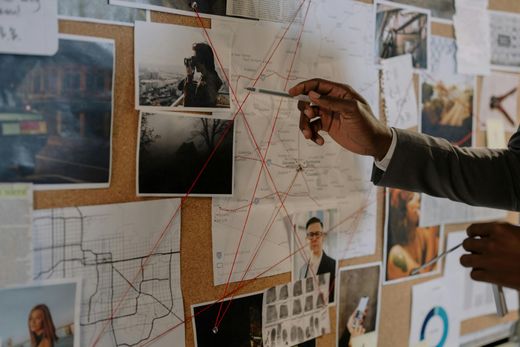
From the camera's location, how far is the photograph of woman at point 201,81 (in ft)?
2.05

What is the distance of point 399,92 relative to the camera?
0.86 m

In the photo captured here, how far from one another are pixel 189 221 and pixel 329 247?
0.28 m

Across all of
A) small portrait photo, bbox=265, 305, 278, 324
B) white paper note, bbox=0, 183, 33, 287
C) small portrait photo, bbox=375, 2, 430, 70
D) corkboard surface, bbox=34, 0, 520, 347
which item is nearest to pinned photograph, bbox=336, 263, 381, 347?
corkboard surface, bbox=34, 0, 520, 347

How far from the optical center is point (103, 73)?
1.87ft

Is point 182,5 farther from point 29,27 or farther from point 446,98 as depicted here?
point 446,98

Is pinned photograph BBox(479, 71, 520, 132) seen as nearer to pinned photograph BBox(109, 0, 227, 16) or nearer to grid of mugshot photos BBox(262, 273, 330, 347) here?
grid of mugshot photos BBox(262, 273, 330, 347)

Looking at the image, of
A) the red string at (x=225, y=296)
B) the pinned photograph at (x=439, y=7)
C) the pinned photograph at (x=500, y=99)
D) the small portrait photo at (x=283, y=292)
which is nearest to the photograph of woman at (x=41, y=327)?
the red string at (x=225, y=296)

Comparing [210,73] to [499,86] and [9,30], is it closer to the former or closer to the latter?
[9,30]

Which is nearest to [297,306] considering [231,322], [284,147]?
[231,322]

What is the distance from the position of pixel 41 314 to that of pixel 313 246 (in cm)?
43

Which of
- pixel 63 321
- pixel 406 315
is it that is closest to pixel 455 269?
pixel 406 315

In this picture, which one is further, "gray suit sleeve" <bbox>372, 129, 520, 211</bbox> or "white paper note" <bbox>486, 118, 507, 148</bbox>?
"white paper note" <bbox>486, 118, 507, 148</bbox>

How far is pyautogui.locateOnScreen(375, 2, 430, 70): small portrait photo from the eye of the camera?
2.70 feet

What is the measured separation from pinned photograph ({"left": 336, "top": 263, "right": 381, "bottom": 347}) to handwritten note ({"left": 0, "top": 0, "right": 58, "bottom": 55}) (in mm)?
604
